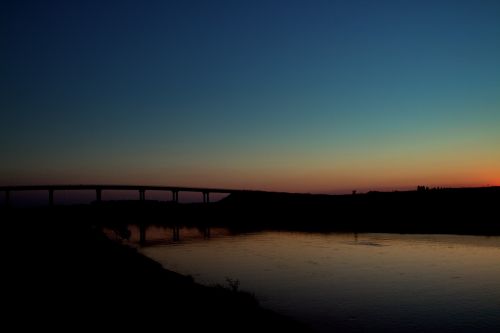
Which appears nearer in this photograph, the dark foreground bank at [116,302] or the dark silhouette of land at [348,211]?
the dark foreground bank at [116,302]

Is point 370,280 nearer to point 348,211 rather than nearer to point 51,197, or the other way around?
point 348,211

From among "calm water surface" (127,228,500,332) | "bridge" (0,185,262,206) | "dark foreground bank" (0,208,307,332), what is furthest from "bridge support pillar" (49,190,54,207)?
"dark foreground bank" (0,208,307,332)

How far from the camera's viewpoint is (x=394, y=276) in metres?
25.5

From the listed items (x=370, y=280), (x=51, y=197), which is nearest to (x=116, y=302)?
(x=370, y=280)

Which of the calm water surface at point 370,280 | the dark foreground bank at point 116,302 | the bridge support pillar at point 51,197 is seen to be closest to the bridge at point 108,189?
the bridge support pillar at point 51,197

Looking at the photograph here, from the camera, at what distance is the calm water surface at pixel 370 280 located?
650 inches

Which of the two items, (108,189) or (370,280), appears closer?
(370,280)

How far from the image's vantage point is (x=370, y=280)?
24.4 meters

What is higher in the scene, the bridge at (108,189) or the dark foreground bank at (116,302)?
the bridge at (108,189)

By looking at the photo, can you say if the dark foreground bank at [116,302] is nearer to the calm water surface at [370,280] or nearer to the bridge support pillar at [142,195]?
the calm water surface at [370,280]

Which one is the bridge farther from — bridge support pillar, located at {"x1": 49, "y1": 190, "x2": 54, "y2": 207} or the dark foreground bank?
the dark foreground bank

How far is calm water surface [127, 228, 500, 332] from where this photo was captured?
1652 centimetres

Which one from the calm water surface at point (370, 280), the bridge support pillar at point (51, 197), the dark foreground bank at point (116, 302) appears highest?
the bridge support pillar at point (51, 197)

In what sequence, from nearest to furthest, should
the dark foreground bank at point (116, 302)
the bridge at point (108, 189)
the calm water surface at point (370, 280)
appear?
the dark foreground bank at point (116, 302) < the calm water surface at point (370, 280) < the bridge at point (108, 189)
